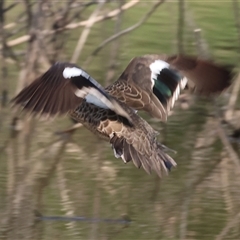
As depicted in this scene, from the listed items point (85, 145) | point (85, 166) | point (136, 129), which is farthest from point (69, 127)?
point (136, 129)

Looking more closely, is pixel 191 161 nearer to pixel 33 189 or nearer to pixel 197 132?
pixel 197 132

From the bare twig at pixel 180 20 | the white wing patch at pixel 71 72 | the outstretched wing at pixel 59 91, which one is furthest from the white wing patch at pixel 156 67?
the bare twig at pixel 180 20

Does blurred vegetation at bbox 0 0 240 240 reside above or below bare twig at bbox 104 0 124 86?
below

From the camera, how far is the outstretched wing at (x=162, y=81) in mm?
4152

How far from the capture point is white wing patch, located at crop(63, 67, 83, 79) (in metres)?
3.61

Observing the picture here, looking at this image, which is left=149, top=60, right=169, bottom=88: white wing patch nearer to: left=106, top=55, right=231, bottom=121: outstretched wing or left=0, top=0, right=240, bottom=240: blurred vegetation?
left=106, top=55, right=231, bottom=121: outstretched wing

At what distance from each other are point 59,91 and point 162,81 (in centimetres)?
84

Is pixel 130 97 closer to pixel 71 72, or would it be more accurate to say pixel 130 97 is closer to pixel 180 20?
pixel 71 72

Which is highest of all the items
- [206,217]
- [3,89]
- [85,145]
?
[3,89]

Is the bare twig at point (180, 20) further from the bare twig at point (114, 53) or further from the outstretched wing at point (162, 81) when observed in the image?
the outstretched wing at point (162, 81)

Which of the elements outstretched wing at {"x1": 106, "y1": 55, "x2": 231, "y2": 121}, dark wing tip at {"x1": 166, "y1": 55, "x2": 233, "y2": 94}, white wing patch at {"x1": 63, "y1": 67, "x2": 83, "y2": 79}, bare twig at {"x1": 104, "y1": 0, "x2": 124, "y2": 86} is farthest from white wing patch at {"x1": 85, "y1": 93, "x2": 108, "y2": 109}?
bare twig at {"x1": 104, "y1": 0, "x2": 124, "y2": 86}

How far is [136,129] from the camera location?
13.0 ft

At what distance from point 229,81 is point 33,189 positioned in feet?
3.55

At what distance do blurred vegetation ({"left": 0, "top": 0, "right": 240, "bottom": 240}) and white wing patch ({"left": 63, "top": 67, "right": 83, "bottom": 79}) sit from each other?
76cm
